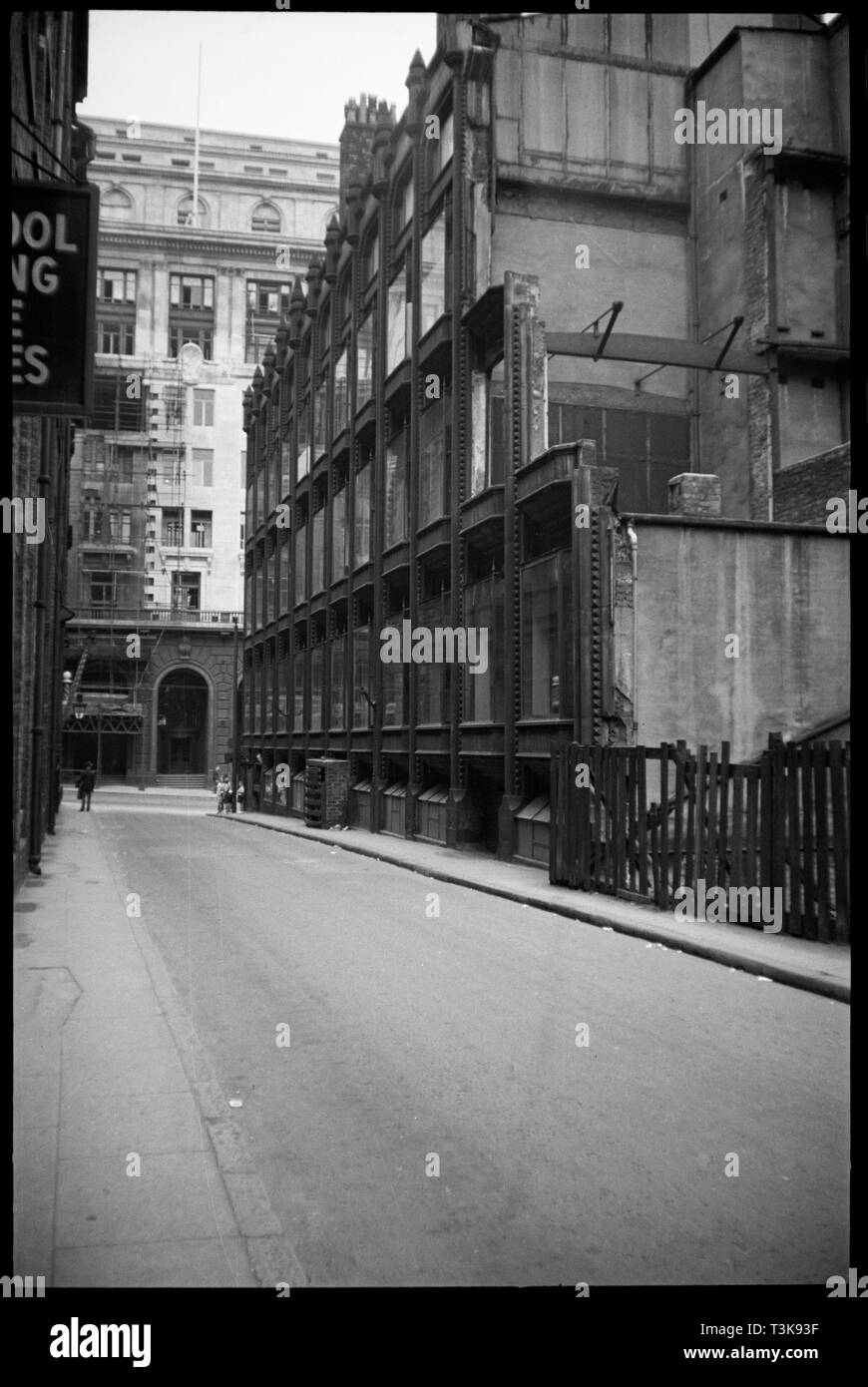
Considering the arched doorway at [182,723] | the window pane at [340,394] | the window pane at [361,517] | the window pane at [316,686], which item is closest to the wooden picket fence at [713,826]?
the window pane at [361,517]

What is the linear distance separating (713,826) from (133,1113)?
8.19m

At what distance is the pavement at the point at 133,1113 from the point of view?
4.14 meters

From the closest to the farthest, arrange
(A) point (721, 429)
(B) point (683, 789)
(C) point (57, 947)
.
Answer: (C) point (57, 947) < (B) point (683, 789) < (A) point (721, 429)

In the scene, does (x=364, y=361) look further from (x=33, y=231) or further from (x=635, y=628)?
(x=33, y=231)

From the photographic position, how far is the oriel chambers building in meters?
18.3

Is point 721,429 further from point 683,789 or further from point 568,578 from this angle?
point 683,789

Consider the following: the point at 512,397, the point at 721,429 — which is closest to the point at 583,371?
the point at 721,429

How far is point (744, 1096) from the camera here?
6145 millimetres

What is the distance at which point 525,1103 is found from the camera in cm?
600

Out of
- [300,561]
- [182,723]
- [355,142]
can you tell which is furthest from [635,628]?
[182,723]

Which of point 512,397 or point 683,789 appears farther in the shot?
point 512,397

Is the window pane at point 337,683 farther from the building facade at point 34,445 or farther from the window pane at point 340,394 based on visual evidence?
the building facade at point 34,445
